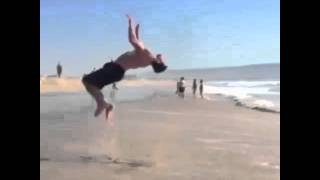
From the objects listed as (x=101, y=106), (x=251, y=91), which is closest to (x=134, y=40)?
(x=101, y=106)

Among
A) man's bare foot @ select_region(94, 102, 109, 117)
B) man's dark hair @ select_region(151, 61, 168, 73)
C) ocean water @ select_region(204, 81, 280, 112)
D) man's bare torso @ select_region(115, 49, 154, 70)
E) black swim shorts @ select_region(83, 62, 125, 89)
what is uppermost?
man's bare torso @ select_region(115, 49, 154, 70)

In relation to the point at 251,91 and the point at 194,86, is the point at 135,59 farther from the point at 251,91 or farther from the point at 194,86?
the point at 251,91

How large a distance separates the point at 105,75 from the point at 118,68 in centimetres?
6

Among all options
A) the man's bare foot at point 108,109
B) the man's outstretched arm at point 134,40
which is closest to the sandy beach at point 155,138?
the man's bare foot at point 108,109

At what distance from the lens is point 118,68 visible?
90.3 inches

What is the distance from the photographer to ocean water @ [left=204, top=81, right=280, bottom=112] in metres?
2.23

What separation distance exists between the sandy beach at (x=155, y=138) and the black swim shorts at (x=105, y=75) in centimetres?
4

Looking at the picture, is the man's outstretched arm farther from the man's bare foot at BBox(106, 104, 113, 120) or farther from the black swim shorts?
the man's bare foot at BBox(106, 104, 113, 120)

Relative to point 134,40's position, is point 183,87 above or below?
below

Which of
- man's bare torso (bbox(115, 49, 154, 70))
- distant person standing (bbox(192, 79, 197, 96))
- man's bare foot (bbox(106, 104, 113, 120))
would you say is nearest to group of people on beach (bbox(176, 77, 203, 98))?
distant person standing (bbox(192, 79, 197, 96))
